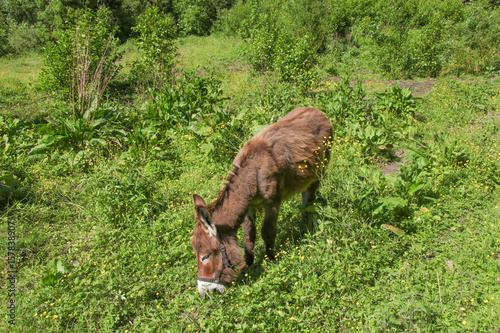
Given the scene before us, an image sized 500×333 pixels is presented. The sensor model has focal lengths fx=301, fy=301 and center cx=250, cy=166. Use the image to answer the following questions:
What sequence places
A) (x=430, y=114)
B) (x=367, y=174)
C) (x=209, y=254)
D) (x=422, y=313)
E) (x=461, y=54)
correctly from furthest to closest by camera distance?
(x=461, y=54) → (x=430, y=114) → (x=367, y=174) → (x=209, y=254) → (x=422, y=313)

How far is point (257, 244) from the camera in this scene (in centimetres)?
455

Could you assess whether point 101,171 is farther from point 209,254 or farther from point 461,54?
point 461,54

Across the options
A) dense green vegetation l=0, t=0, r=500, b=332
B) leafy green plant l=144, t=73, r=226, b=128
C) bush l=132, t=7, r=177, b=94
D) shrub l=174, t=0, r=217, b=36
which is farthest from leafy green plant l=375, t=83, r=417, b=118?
shrub l=174, t=0, r=217, b=36

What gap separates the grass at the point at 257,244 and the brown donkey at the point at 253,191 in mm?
311

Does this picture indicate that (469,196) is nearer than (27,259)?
No

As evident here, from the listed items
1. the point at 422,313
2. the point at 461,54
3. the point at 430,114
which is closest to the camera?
the point at 422,313

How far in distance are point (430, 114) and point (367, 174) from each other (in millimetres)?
4964

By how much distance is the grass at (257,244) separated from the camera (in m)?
3.22

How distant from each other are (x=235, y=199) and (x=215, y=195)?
1735mm

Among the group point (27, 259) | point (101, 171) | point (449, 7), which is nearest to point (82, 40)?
point (101, 171)

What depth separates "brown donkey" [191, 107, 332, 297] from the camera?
3.42 m

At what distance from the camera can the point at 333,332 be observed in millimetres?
3049

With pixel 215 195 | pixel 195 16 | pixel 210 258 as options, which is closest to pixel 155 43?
pixel 215 195

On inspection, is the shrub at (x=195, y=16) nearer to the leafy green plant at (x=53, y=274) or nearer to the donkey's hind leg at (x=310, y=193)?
the donkey's hind leg at (x=310, y=193)
